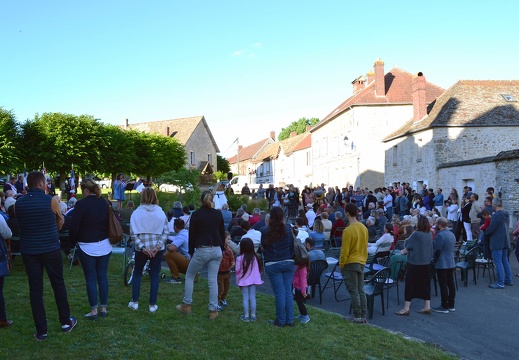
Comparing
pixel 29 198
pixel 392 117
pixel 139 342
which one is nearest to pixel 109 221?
pixel 29 198

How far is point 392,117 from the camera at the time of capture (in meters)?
33.4

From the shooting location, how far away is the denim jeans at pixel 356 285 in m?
6.28

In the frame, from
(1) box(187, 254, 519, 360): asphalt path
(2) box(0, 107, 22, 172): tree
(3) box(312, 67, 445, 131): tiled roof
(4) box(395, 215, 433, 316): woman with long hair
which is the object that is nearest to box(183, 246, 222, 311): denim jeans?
(1) box(187, 254, 519, 360): asphalt path

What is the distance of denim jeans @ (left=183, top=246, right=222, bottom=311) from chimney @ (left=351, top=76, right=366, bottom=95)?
36.2m

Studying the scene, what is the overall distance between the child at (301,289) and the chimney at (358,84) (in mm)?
35567

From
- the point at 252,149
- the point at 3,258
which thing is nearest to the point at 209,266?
the point at 3,258

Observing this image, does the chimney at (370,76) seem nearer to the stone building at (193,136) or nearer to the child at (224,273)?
the stone building at (193,136)

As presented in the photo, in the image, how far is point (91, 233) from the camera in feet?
18.1

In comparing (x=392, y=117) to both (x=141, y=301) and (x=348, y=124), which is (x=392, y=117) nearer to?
(x=348, y=124)

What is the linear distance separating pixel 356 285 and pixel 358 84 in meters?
36.7

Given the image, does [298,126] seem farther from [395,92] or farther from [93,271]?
[93,271]

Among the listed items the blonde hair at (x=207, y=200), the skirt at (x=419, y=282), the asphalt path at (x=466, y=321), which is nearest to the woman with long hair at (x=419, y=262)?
the skirt at (x=419, y=282)

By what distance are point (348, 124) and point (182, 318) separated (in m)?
31.6

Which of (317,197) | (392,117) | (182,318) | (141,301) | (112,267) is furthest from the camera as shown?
(392,117)
